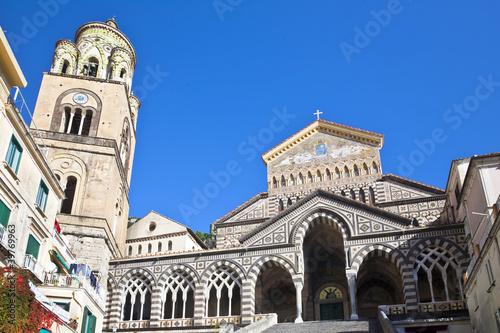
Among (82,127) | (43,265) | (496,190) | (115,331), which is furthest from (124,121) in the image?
(496,190)

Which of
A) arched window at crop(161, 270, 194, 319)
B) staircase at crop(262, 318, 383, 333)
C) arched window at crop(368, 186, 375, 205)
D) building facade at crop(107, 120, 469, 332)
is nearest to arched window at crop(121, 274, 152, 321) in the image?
building facade at crop(107, 120, 469, 332)

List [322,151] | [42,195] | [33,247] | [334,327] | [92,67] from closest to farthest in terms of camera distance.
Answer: [33,247]
[42,195]
[334,327]
[322,151]
[92,67]

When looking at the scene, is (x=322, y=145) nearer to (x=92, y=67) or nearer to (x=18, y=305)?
(x=92, y=67)

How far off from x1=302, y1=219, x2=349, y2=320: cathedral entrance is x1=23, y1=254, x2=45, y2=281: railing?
15586 millimetres

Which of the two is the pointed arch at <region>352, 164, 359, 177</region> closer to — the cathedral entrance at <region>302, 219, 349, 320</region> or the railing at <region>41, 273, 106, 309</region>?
the cathedral entrance at <region>302, 219, 349, 320</region>

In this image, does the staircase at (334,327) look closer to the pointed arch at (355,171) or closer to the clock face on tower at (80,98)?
the pointed arch at (355,171)

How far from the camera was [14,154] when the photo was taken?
59.5ft

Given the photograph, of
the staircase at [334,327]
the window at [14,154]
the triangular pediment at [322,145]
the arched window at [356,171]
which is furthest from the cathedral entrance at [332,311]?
the window at [14,154]

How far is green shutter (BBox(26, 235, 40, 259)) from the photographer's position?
63.8 feet

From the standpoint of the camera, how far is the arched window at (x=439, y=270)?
997 inches

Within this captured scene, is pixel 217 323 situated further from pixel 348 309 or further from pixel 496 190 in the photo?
pixel 496 190

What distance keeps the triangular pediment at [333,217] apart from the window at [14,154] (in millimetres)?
14771

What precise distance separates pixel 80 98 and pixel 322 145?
1838cm

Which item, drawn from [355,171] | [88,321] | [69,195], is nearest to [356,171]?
[355,171]
